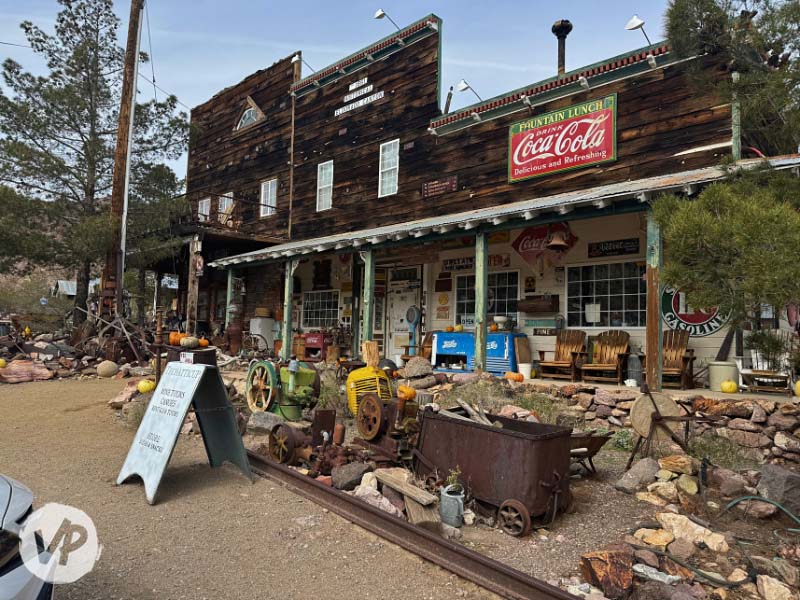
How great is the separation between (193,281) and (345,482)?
11513 mm

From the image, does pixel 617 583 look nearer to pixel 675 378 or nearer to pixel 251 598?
pixel 251 598

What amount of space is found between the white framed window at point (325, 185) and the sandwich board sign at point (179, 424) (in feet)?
36.5

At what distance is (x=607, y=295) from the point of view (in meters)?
10.5

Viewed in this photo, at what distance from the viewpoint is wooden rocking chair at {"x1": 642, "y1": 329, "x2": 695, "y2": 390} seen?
8.62m

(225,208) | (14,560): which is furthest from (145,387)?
(225,208)

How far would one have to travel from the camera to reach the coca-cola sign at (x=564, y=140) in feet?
33.7

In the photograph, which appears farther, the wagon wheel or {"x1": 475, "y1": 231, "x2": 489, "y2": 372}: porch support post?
{"x1": 475, "y1": 231, "x2": 489, "y2": 372}: porch support post

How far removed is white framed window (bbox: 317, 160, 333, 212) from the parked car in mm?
14200

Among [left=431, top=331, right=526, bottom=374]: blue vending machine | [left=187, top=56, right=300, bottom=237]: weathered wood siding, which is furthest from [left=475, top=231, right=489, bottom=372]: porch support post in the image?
[left=187, top=56, right=300, bottom=237]: weathered wood siding

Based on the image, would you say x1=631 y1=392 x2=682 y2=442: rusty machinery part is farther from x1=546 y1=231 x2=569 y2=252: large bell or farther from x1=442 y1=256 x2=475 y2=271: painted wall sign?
x1=442 y1=256 x2=475 y2=271: painted wall sign

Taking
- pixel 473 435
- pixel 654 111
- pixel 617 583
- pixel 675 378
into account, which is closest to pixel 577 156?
pixel 654 111

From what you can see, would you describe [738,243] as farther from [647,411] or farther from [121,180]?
[121,180]

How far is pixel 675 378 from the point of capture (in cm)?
877

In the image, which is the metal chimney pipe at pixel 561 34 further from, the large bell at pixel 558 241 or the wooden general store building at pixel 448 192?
the large bell at pixel 558 241
